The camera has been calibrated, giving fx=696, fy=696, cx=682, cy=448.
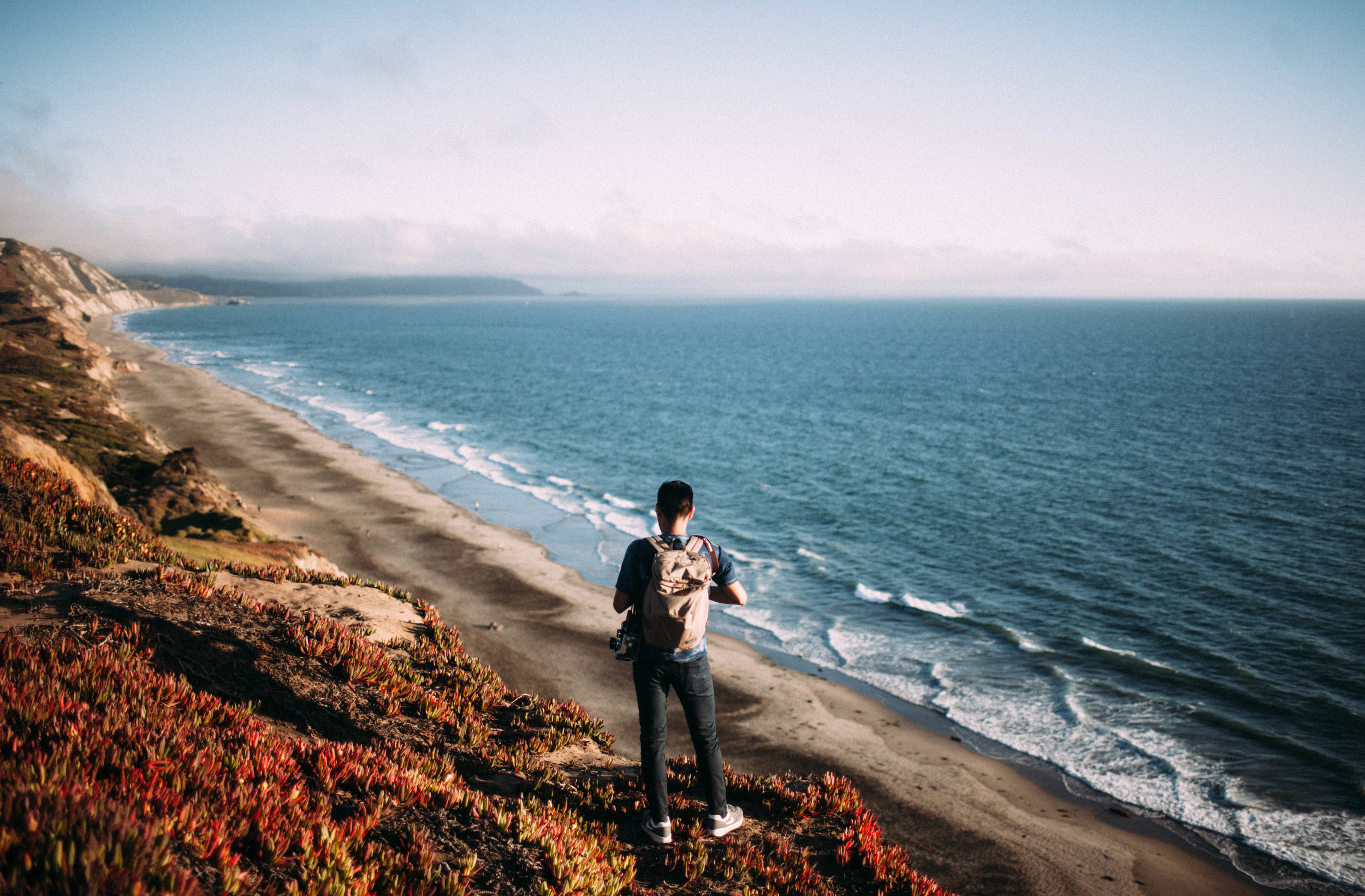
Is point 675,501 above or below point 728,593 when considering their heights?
above

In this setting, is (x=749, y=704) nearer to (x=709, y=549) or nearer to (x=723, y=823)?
(x=723, y=823)

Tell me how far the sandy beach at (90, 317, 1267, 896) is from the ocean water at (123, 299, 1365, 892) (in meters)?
1.49

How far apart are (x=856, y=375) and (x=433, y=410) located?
49.4 meters

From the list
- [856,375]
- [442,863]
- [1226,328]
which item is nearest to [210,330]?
[856,375]

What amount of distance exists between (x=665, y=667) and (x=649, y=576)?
0.78 meters

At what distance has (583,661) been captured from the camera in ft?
60.5

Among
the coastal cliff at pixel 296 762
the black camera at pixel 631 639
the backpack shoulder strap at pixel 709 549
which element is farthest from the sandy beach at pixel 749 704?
the backpack shoulder strap at pixel 709 549

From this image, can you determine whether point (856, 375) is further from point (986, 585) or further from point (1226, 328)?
point (1226, 328)

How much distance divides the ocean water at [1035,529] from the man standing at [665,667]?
1228 centimetres

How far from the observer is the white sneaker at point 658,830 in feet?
19.6

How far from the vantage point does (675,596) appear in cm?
546

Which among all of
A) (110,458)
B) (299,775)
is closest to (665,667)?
(299,775)

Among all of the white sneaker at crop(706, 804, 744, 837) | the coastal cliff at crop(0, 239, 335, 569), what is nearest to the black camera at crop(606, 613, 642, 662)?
the white sneaker at crop(706, 804, 744, 837)

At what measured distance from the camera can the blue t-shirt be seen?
554 centimetres
